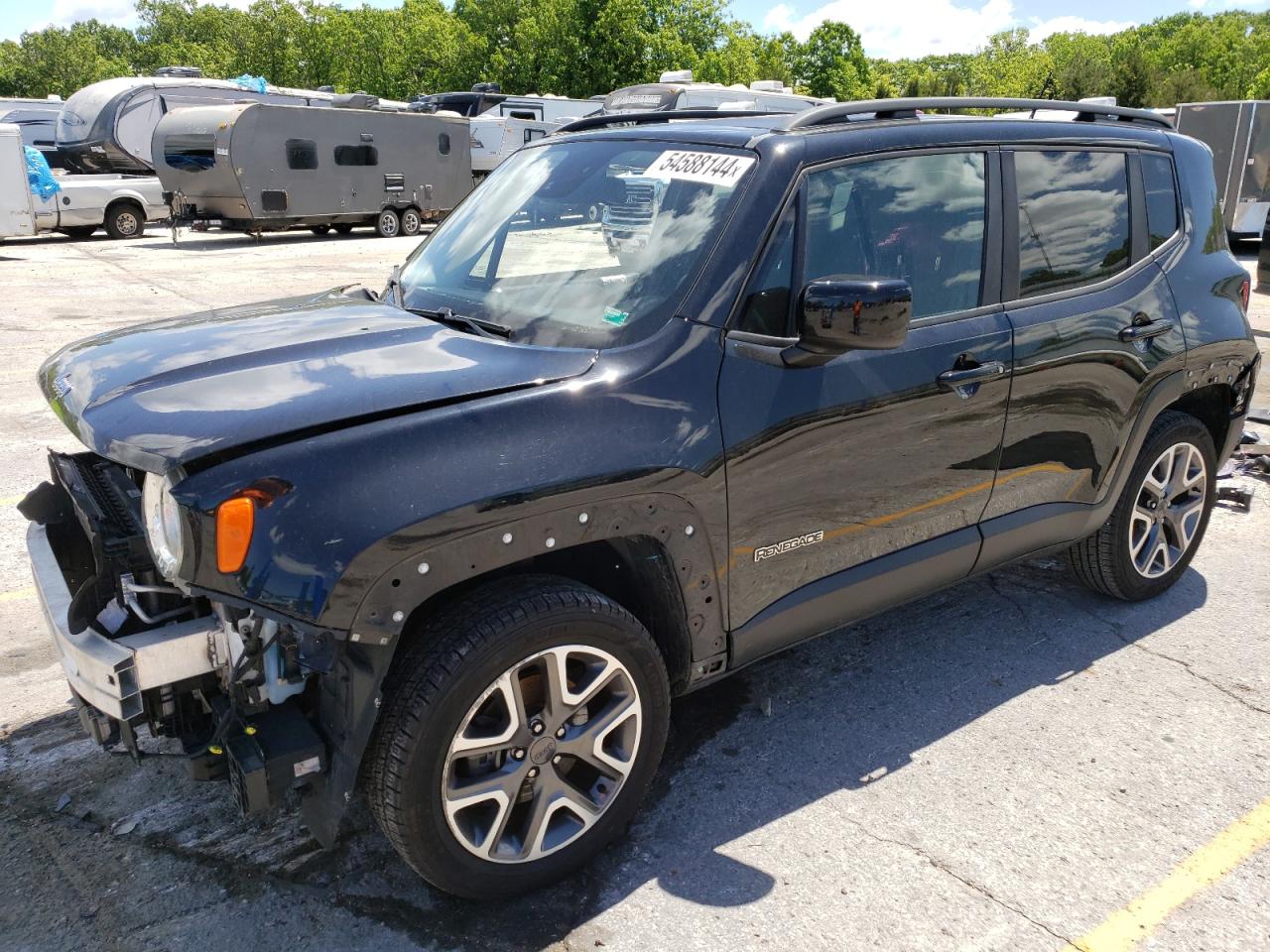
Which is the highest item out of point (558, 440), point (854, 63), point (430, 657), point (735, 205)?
point (854, 63)

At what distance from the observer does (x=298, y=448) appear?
2189mm

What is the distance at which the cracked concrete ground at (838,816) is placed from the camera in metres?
2.60

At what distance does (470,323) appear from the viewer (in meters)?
3.01

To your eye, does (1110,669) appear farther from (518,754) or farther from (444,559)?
(444,559)

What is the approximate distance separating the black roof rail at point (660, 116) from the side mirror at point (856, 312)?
3.37ft

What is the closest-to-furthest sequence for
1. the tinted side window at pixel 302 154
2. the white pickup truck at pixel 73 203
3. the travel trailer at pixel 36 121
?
1. the white pickup truck at pixel 73 203
2. the tinted side window at pixel 302 154
3. the travel trailer at pixel 36 121

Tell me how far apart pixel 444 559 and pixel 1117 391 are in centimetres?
271

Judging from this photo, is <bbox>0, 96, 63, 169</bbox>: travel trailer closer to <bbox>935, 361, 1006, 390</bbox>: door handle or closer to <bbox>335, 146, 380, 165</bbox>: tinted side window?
<bbox>335, 146, 380, 165</bbox>: tinted side window

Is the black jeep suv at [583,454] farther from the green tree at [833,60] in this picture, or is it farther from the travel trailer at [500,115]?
the green tree at [833,60]

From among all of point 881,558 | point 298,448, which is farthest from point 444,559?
point 881,558

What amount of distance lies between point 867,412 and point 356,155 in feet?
65.6

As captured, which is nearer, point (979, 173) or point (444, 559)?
point (444, 559)

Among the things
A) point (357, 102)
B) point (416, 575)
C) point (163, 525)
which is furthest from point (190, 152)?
point (416, 575)

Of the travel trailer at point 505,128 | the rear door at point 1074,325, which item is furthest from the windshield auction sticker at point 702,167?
the travel trailer at point 505,128
